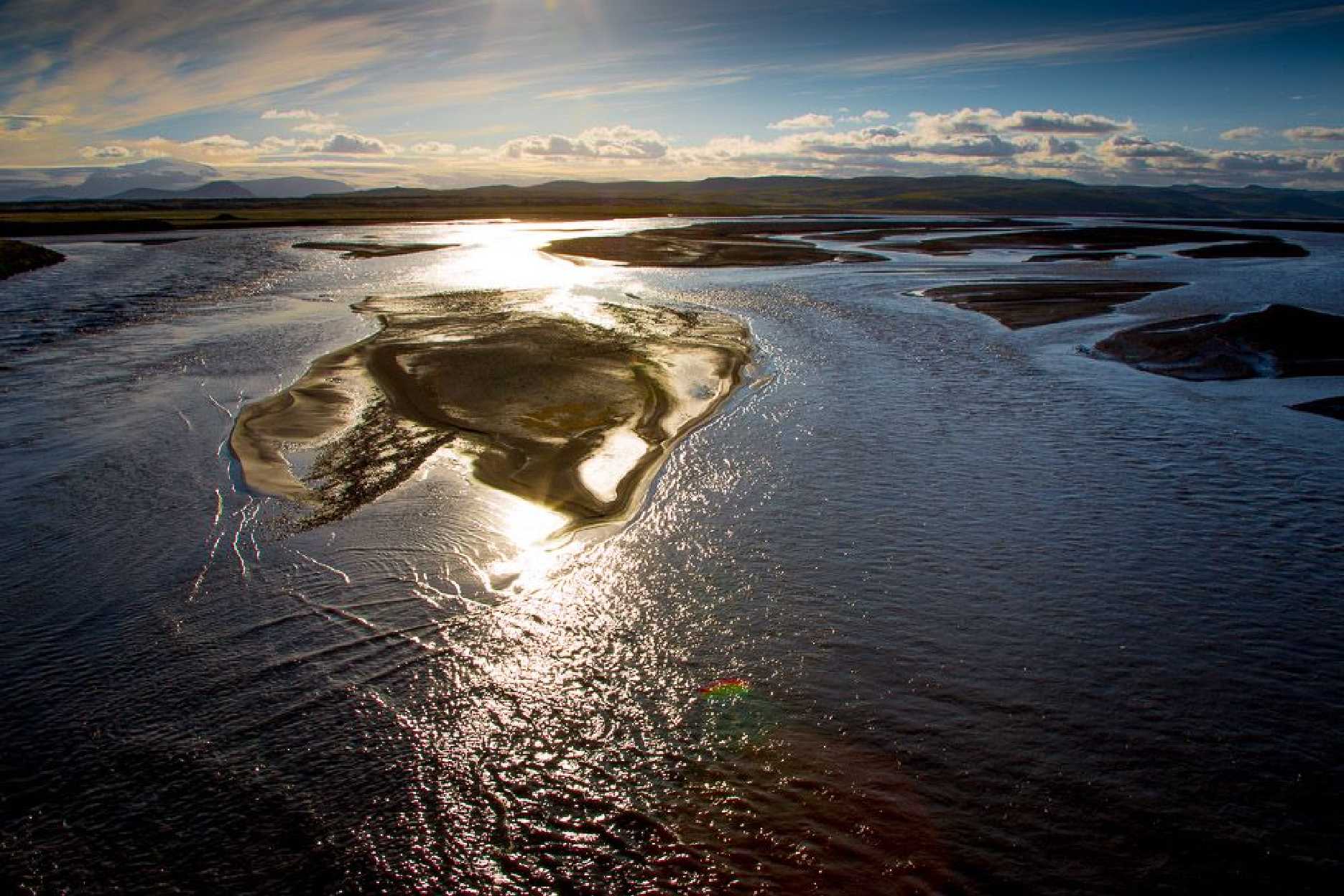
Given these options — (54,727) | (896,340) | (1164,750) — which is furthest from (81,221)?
(1164,750)

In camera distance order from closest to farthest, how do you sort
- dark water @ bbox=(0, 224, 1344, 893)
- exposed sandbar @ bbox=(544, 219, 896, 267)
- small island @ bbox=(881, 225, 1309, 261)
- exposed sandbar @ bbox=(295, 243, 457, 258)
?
dark water @ bbox=(0, 224, 1344, 893), exposed sandbar @ bbox=(544, 219, 896, 267), exposed sandbar @ bbox=(295, 243, 457, 258), small island @ bbox=(881, 225, 1309, 261)

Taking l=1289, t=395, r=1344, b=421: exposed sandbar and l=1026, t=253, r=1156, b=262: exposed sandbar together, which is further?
l=1026, t=253, r=1156, b=262: exposed sandbar

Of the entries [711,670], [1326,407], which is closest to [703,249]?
[1326,407]

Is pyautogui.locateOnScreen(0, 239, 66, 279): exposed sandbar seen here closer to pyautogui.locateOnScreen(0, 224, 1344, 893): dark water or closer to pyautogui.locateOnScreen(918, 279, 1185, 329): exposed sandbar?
pyautogui.locateOnScreen(0, 224, 1344, 893): dark water

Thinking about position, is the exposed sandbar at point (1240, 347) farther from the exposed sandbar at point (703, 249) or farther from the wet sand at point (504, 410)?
the exposed sandbar at point (703, 249)

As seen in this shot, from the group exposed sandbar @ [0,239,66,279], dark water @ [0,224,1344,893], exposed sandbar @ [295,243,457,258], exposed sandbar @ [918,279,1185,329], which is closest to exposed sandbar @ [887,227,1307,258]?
exposed sandbar @ [918,279,1185,329]

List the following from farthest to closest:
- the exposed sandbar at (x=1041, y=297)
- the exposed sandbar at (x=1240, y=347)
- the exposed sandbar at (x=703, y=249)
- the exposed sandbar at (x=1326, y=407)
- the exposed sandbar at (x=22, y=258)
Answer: the exposed sandbar at (x=703, y=249) → the exposed sandbar at (x=22, y=258) → the exposed sandbar at (x=1041, y=297) → the exposed sandbar at (x=1240, y=347) → the exposed sandbar at (x=1326, y=407)

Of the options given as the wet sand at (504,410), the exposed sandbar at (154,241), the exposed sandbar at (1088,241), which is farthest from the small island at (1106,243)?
the exposed sandbar at (154,241)
